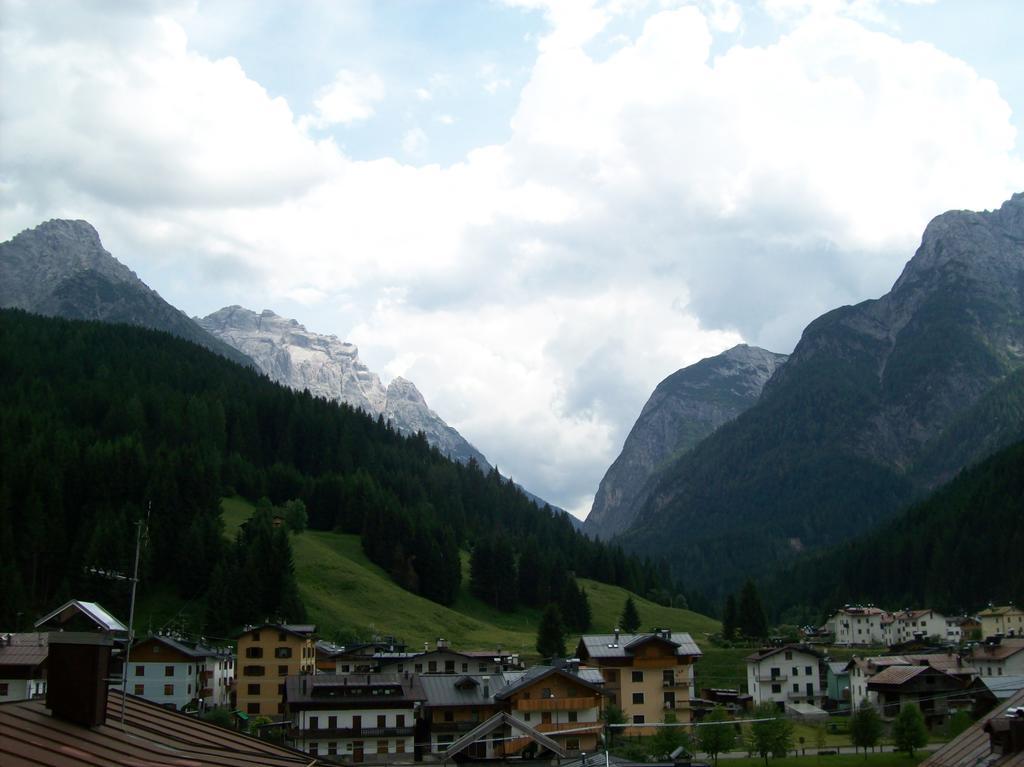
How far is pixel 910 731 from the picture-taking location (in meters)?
73.6

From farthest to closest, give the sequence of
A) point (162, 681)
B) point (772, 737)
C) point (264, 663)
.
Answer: point (264, 663)
point (162, 681)
point (772, 737)

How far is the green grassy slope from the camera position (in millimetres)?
140125

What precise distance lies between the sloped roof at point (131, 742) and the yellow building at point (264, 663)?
76.5 m

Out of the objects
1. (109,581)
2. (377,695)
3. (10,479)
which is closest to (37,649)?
(377,695)

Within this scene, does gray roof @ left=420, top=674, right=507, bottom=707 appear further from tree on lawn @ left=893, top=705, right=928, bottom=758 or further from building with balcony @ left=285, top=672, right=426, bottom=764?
tree on lawn @ left=893, top=705, right=928, bottom=758

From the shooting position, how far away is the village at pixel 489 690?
7825 centimetres

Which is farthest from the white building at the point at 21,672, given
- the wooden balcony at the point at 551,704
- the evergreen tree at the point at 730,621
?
the evergreen tree at the point at 730,621

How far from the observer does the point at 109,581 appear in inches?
5089

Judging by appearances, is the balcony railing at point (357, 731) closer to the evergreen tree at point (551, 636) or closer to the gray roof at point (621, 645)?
→ the gray roof at point (621, 645)

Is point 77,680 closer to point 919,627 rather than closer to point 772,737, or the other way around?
point 772,737

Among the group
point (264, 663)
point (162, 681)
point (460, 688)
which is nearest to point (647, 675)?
point (460, 688)

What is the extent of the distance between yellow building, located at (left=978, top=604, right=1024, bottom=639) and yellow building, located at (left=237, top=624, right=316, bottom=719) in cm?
11955

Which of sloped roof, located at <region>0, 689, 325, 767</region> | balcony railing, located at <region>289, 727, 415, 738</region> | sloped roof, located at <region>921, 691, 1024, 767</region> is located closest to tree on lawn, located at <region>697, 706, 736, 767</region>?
balcony railing, located at <region>289, 727, 415, 738</region>

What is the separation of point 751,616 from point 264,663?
88489mm
